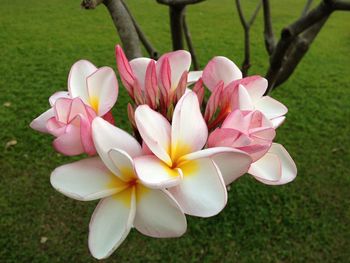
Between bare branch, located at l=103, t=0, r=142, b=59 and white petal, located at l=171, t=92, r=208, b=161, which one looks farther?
bare branch, located at l=103, t=0, r=142, b=59

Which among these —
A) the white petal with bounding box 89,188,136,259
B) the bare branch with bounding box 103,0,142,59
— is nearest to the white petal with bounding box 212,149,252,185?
the white petal with bounding box 89,188,136,259

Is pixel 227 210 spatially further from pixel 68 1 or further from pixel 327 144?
pixel 68 1

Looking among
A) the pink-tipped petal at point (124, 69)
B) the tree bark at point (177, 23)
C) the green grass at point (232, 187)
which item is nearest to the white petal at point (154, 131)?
the pink-tipped petal at point (124, 69)

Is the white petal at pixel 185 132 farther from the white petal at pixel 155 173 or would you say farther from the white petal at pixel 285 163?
the white petal at pixel 285 163

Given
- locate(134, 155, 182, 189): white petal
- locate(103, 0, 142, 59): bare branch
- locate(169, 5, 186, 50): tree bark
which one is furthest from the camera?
locate(169, 5, 186, 50): tree bark

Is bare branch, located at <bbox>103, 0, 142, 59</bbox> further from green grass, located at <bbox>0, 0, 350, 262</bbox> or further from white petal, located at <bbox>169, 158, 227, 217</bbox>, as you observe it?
green grass, located at <bbox>0, 0, 350, 262</bbox>

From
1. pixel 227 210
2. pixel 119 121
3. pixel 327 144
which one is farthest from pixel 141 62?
pixel 327 144

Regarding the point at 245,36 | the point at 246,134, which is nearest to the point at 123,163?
the point at 246,134
